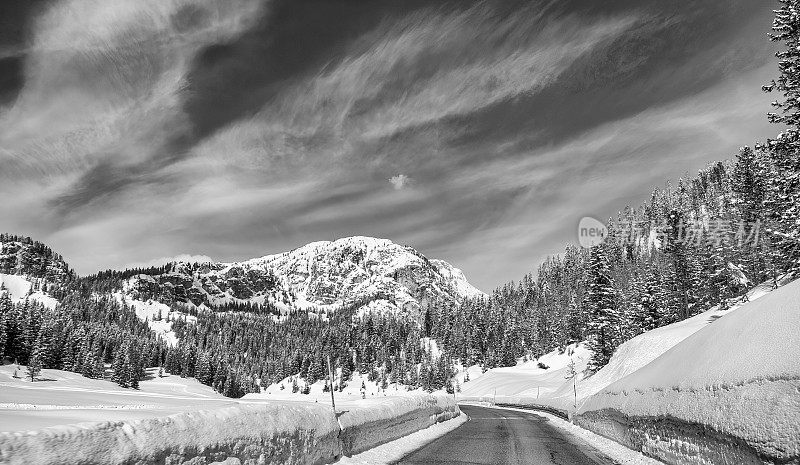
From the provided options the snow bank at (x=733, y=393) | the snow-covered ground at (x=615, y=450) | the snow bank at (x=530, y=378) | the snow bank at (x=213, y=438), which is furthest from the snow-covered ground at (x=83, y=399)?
the snow bank at (x=530, y=378)

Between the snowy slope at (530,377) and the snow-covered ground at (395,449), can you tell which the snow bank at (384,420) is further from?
the snowy slope at (530,377)

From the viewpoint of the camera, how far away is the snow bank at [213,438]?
13.6 feet

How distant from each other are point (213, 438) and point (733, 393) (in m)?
7.98

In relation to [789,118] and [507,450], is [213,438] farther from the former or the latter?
[789,118]

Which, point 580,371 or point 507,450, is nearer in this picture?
point 507,450

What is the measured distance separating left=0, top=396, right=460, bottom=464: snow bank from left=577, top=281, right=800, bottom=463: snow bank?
7149 millimetres

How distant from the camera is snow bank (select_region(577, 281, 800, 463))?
605 cm

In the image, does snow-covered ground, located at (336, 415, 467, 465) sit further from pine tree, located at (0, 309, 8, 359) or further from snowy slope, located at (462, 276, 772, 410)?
pine tree, located at (0, 309, 8, 359)

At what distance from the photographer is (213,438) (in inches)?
242

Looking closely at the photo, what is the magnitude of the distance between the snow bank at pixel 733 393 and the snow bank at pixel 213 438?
7149 millimetres

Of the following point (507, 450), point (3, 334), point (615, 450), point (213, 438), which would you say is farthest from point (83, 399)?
point (213, 438)

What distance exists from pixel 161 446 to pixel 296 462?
3.53 m

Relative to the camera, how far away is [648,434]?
11.2m

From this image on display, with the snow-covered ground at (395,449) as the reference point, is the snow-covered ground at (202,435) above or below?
above
